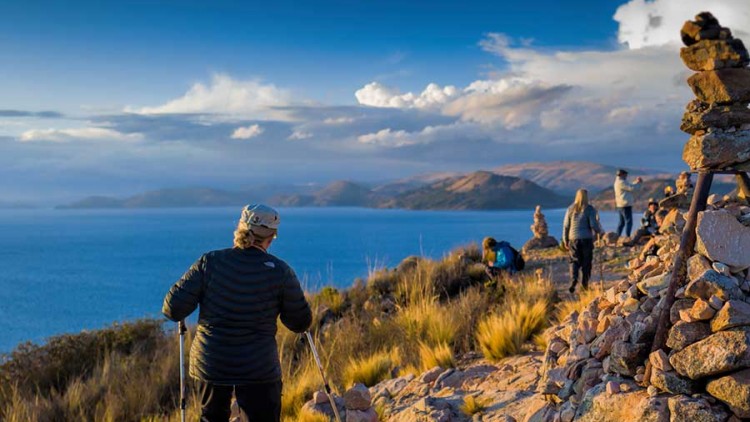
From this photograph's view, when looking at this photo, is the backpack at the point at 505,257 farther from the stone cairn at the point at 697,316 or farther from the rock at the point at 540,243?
the rock at the point at 540,243

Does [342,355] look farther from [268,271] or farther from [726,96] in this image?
[726,96]

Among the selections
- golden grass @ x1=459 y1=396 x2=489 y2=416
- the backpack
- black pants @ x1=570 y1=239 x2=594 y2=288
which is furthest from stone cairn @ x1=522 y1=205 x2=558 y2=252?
golden grass @ x1=459 y1=396 x2=489 y2=416

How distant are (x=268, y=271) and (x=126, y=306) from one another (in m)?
37.9

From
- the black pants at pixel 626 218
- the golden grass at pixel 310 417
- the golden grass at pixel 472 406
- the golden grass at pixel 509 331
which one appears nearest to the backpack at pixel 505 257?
the golden grass at pixel 509 331

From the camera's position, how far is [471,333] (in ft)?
29.2

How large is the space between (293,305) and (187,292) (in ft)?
2.35

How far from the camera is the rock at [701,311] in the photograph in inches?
151

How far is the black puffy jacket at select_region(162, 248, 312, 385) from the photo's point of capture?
4066 mm

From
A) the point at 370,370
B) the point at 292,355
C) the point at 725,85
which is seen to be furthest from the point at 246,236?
the point at 292,355

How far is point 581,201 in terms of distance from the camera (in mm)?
10898

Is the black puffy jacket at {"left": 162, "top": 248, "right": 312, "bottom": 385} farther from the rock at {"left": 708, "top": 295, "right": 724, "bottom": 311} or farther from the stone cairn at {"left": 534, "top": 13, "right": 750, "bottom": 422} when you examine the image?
the rock at {"left": 708, "top": 295, "right": 724, "bottom": 311}

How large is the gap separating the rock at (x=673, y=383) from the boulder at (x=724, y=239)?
0.82m

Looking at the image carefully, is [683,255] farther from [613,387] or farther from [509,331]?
[509,331]

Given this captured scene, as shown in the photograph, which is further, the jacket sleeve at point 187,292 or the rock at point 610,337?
the rock at point 610,337
